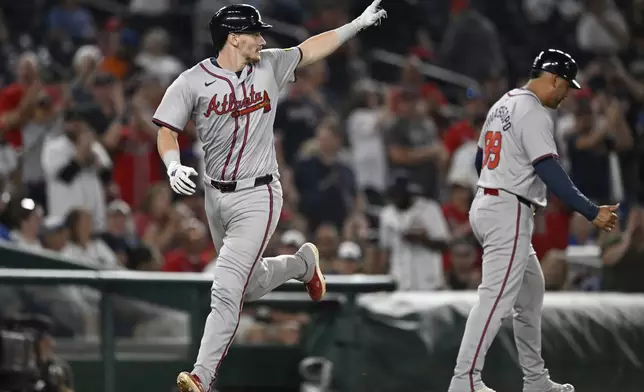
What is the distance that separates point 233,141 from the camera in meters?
6.48

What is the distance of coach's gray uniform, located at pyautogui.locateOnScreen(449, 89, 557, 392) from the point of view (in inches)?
263

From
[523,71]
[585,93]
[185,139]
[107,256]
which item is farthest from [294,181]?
[523,71]

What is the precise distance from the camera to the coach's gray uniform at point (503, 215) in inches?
263

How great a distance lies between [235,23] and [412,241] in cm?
458

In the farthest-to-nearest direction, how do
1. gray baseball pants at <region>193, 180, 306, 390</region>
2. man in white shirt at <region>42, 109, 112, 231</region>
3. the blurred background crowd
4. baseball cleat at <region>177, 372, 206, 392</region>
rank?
man in white shirt at <region>42, 109, 112, 231</region>, the blurred background crowd, gray baseball pants at <region>193, 180, 306, 390</region>, baseball cleat at <region>177, 372, 206, 392</region>

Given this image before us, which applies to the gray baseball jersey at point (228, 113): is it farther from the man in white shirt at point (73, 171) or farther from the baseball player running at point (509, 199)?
the man in white shirt at point (73, 171)

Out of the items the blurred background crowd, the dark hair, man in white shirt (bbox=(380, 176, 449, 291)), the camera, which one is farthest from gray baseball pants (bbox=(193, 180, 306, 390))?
man in white shirt (bbox=(380, 176, 449, 291))

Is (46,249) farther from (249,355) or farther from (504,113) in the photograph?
(504,113)

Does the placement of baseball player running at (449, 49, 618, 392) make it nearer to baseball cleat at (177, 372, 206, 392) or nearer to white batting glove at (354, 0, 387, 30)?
white batting glove at (354, 0, 387, 30)

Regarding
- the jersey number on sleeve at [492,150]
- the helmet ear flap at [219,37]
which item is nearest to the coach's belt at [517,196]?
the jersey number on sleeve at [492,150]

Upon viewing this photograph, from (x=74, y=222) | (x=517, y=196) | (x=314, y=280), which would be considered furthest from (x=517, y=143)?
(x=74, y=222)

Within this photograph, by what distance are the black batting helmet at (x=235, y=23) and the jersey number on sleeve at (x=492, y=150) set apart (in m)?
1.29

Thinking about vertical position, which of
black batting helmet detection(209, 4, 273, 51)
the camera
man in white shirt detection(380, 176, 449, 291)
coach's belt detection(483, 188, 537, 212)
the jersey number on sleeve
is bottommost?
the camera

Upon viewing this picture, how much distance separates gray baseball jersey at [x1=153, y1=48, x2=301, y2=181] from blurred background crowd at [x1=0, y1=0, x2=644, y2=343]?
3.46 m
